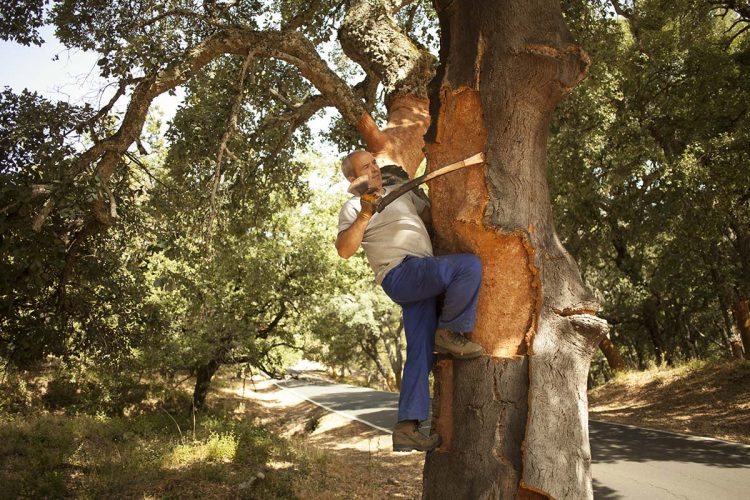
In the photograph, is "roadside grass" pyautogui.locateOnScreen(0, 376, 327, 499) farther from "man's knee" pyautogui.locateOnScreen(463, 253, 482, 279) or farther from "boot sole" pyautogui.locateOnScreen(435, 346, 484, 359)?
"man's knee" pyautogui.locateOnScreen(463, 253, 482, 279)

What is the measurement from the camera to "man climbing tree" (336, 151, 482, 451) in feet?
9.44

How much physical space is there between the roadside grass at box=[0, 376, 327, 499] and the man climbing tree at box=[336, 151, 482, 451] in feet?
17.5

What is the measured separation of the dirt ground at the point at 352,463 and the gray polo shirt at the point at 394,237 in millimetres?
→ 5492

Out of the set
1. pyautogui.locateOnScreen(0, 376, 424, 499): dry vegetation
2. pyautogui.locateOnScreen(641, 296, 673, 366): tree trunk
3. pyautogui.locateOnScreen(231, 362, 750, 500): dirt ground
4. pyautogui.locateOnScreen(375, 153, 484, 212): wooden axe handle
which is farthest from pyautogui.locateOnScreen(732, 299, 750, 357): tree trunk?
pyautogui.locateOnScreen(375, 153, 484, 212): wooden axe handle

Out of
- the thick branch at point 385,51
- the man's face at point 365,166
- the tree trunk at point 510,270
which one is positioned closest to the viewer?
the tree trunk at point 510,270

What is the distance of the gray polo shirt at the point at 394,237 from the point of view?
3205mm

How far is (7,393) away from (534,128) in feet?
57.0

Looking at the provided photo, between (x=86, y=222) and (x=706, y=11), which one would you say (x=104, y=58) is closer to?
(x=86, y=222)

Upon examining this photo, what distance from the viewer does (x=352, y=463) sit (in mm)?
11016

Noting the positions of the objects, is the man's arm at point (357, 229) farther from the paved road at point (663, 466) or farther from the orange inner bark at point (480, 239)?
the paved road at point (663, 466)

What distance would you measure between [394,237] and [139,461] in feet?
27.3

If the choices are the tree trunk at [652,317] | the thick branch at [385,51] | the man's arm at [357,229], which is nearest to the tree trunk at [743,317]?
the tree trunk at [652,317]

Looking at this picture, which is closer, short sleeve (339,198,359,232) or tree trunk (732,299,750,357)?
short sleeve (339,198,359,232)

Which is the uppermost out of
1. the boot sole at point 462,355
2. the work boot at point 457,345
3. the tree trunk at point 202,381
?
the work boot at point 457,345
